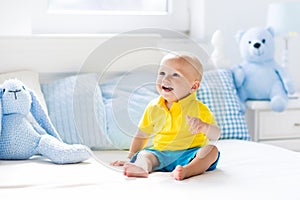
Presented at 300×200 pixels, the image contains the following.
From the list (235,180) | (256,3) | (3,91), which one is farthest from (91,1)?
(235,180)

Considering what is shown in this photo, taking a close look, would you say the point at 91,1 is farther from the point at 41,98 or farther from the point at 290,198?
the point at 290,198

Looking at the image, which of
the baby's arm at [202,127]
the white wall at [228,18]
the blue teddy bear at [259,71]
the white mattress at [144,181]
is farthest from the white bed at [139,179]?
the white wall at [228,18]

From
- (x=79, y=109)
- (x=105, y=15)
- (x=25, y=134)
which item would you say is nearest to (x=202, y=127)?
(x=79, y=109)

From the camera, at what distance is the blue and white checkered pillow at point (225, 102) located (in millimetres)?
2328

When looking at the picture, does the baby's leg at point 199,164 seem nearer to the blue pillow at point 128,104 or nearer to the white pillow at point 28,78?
the blue pillow at point 128,104

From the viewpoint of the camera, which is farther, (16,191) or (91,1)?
(91,1)

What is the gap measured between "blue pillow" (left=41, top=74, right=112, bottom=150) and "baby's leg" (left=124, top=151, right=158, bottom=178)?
228mm

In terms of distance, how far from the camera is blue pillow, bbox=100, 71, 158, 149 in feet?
5.22

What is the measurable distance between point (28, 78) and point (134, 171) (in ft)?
2.93

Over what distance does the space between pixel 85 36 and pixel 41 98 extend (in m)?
0.43

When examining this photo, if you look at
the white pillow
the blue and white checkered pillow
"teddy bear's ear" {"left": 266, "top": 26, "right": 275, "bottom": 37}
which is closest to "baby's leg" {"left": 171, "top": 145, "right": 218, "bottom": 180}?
the blue and white checkered pillow

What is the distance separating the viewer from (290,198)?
133 cm

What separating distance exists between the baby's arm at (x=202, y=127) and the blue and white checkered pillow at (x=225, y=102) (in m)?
0.66

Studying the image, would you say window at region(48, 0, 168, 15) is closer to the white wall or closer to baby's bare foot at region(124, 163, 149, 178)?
the white wall
